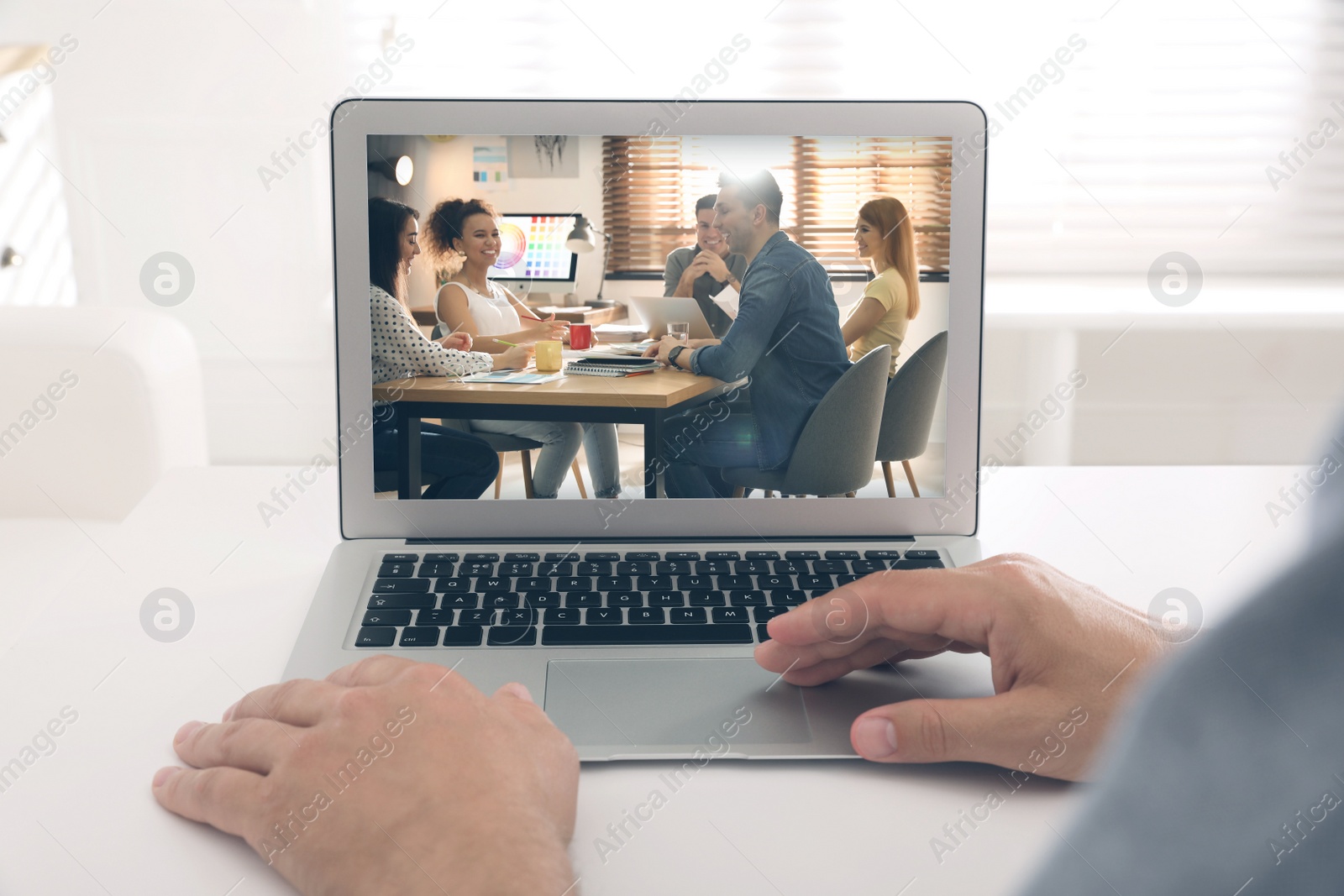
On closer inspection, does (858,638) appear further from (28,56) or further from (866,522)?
(28,56)

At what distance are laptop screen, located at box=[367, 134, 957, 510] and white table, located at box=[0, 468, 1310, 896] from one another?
0.17 m

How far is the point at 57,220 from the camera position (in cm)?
238

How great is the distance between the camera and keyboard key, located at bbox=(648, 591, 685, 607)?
28.3 inches

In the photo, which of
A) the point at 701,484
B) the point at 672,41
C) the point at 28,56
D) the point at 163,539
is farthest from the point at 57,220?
the point at 701,484

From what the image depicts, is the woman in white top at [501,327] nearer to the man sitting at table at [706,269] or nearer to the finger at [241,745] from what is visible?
the man sitting at table at [706,269]

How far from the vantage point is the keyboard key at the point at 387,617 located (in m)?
0.69

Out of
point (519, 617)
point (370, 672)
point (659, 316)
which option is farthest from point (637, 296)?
point (370, 672)

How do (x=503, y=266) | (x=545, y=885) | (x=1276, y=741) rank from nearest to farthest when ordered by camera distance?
(x=1276, y=741) < (x=545, y=885) < (x=503, y=266)

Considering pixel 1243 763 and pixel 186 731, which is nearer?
pixel 1243 763

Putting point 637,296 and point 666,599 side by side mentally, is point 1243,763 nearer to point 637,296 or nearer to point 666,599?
point 666,599

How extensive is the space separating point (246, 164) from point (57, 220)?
1.72ft

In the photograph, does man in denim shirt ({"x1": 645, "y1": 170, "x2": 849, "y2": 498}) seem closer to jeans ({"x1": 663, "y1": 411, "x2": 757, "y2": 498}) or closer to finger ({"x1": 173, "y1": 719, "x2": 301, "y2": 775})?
jeans ({"x1": 663, "y1": 411, "x2": 757, "y2": 498})

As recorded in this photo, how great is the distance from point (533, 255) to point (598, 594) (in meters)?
0.35

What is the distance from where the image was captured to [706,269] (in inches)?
34.5
